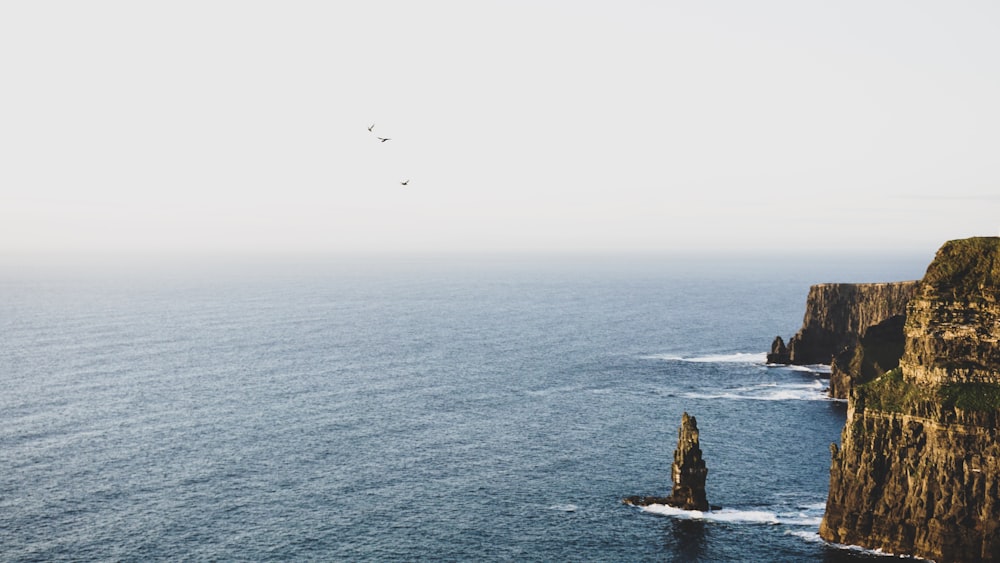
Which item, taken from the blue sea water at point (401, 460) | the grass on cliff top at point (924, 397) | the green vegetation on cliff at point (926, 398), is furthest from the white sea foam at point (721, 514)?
the grass on cliff top at point (924, 397)

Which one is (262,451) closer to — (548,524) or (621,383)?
(548,524)

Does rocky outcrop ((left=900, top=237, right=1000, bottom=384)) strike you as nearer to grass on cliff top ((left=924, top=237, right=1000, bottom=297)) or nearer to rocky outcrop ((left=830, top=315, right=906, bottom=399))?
grass on cliff top ((left=924, top=237, right=1000, bottom=297))

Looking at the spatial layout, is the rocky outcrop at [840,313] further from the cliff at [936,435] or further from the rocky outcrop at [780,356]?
the cliff at [936,435]

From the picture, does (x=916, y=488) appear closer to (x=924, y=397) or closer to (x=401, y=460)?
(x=924, y=397)

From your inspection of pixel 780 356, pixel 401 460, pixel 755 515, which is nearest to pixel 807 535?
pixel 755 515

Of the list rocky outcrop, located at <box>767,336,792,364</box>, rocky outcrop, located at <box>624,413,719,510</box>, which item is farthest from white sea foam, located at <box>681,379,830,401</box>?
rocky outcrop, located at <box>624,413,719,510</box>

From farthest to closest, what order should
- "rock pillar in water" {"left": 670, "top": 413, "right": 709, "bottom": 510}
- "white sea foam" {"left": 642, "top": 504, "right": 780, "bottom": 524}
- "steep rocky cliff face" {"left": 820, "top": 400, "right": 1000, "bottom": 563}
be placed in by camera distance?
"rock pillar in water" {"left": 670, "top": 413, "right": 709, "bottom": 510}
"white sea foam" {"left": 642, "top": 504, "right": 780, "bottom": 524}
"steep rocky cliff face" {"left": 820, "top": 400, "right": 1000, "bottom": 563}
